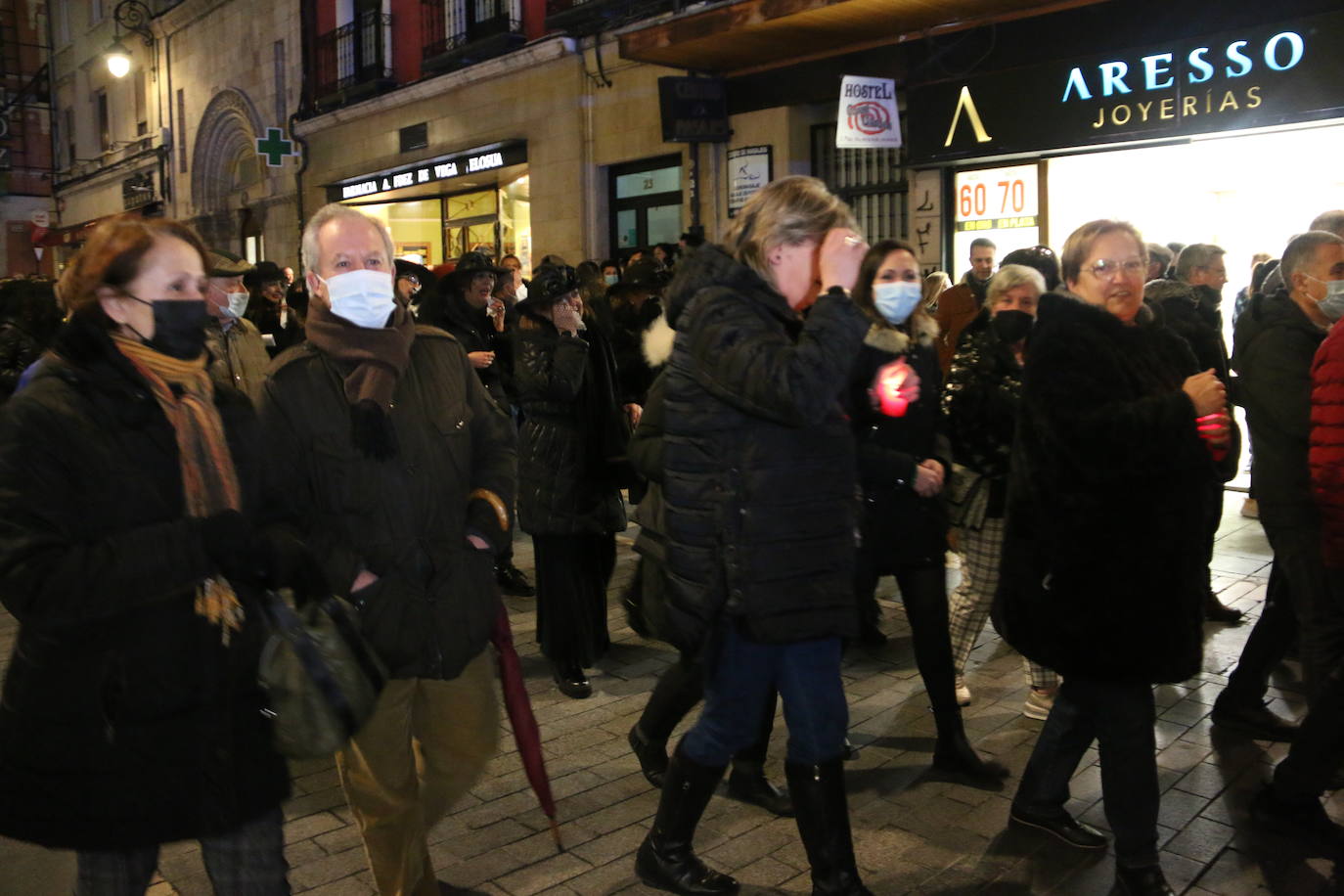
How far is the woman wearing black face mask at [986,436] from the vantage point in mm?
4559

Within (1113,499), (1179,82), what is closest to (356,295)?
(1113,499)

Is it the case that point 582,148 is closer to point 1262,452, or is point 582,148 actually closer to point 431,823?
point 1262,452

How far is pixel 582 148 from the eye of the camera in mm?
15570

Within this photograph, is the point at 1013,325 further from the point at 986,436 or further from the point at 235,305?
the point at 235,305

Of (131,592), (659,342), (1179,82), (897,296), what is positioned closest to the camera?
(131,592)

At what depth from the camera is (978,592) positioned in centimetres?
493

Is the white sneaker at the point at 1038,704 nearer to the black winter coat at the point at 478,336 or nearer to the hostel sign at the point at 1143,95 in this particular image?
the black winter coat at the point at 478,336

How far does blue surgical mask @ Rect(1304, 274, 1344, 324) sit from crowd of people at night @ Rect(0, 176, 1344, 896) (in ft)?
0.07

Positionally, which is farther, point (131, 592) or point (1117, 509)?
point (1117, 509)

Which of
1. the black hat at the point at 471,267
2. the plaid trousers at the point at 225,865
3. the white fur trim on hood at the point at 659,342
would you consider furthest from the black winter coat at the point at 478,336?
the plaid trousers at the point at 225,865

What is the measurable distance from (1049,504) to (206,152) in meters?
27.5

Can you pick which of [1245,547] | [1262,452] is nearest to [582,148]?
[1245,547]

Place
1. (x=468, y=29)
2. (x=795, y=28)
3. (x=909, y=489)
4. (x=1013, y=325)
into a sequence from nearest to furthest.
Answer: (x=909, y=489) → (x=1013, y=325) → (x=795, y=28) → (x=468, y=29)

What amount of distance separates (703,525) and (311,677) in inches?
40.6
